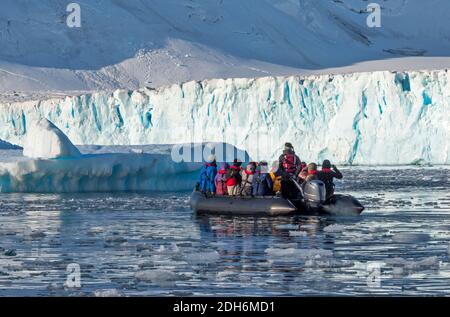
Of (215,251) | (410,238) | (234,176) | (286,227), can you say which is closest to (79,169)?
(234,176)

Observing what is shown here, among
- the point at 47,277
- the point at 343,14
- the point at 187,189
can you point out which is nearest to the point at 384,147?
the point at 187,189

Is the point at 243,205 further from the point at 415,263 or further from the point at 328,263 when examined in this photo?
the point at 415,263

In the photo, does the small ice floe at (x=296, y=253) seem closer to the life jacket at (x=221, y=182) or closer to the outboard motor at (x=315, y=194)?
the outboard motor at (x=315, y=194)

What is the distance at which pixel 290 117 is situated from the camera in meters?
50.7

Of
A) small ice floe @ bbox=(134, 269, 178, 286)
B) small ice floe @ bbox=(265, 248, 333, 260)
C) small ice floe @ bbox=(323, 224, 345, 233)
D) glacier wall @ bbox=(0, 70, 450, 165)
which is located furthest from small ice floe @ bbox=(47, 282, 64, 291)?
glacier wall @ bbox=(0, 70, 450, 165)

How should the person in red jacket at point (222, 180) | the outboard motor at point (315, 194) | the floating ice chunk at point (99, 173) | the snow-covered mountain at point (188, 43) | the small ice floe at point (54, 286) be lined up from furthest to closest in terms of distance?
the snow-covered mountain at point (188, 43) → the floating ice chunk at point (99, 173) → the person in red jacket at point (222, 180) → the outboard motor at point (315, 194) → the small ice floe at point (54, 286)

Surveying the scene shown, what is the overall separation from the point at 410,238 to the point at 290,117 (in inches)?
1286

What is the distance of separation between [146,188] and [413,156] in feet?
66.3

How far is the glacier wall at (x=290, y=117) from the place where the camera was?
49312 millimetres

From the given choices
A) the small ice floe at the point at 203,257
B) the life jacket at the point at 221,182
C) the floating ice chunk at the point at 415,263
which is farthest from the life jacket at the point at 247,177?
the floating ice chunk at the point at 415,263

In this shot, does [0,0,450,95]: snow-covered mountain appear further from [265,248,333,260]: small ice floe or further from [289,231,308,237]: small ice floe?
[265,248,333,260]: small ice floe

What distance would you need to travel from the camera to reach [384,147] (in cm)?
4988

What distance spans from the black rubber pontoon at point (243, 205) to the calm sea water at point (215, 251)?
0.18 meters
